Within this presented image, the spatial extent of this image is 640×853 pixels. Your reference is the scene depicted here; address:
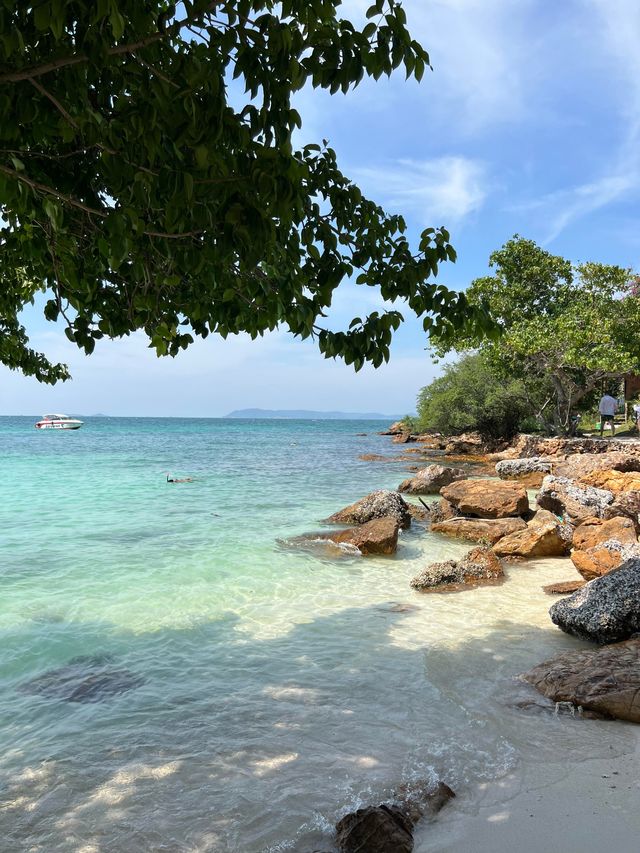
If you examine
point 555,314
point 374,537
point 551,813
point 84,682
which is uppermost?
point 555,314

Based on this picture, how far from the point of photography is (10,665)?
6.68 metres

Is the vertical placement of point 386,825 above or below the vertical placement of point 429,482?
below

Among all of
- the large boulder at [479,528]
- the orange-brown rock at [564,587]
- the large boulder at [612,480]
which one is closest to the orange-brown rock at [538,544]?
the large boulder at [479,528]

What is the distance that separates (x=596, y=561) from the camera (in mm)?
8969

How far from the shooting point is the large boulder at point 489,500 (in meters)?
14.1

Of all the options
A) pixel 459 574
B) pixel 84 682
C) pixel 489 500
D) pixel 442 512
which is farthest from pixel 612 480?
pixel 84 682

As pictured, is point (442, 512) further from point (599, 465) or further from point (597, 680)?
point (597, 680)

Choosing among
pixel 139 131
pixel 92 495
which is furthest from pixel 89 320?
pixel 92 495

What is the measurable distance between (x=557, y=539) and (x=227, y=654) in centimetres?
689

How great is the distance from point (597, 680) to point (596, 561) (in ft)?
13.4

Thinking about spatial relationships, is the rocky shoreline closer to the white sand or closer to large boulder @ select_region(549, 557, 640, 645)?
large boulder @ select_region(549, 557, 640, 645)

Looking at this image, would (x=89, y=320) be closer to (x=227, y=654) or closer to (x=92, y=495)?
(x=227, y=654)

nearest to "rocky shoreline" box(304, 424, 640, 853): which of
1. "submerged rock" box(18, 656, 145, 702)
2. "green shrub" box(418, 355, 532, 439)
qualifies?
"submerged rock" box(18, 656, 145, 702)

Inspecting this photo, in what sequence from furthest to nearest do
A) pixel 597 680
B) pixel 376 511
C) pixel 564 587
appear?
pixel 376 511, pixel 564 587, pixel 597 680
